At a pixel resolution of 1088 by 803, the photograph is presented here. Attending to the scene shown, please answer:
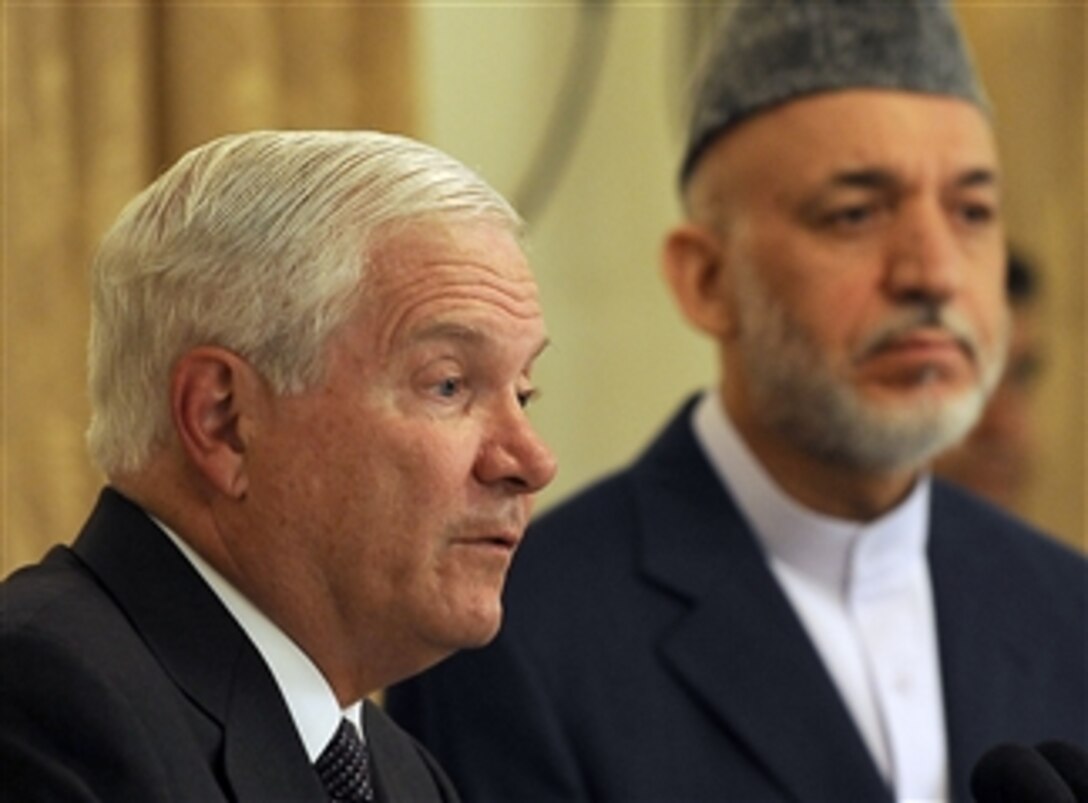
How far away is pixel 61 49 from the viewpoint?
8.96 ft

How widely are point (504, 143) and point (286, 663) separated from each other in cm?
234

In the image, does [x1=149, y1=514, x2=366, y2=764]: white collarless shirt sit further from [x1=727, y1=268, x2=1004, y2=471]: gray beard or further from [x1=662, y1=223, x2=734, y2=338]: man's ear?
[x1=662, y1=223, x2=734, y2=338]: man's ear

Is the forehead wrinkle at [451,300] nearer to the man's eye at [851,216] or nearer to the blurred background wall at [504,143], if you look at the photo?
the blurred background wall at [504,143]

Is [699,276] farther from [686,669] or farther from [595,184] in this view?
[595,184]

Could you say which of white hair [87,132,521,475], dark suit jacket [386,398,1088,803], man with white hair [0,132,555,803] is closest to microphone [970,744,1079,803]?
man with white hair [0,132,555,803]

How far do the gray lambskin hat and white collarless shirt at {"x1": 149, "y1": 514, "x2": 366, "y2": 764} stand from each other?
4.53 feet

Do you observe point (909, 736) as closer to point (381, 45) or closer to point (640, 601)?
point (640, 601)

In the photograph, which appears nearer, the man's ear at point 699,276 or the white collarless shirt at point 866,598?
the white collarless shirt at point 866,598

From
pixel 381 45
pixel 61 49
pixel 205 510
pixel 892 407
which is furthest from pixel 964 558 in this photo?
pixel 205 510

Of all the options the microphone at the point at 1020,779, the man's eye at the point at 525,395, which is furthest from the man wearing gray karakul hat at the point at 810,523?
the microphone at the point at 1020,779

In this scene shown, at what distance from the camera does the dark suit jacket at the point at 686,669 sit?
2.67m

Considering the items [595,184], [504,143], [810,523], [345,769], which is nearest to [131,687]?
[345,769]

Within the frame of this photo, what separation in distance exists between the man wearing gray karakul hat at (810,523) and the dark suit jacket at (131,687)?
0.92 metres

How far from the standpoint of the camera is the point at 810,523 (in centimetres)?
294
